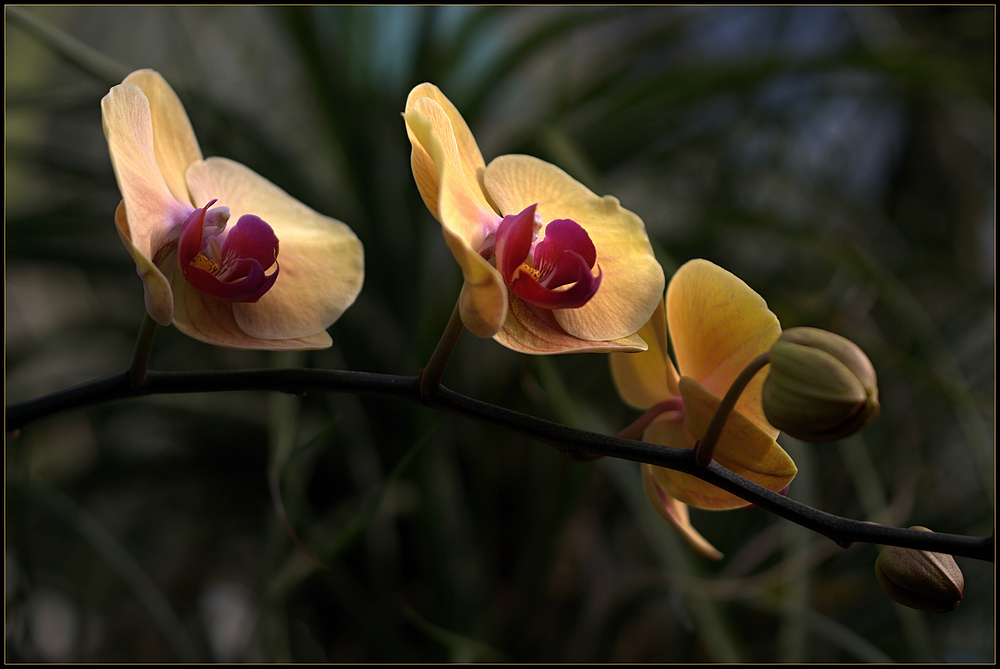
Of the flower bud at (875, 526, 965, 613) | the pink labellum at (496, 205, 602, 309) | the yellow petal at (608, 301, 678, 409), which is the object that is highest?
the pink labellum at (496, 205, 602, 309)

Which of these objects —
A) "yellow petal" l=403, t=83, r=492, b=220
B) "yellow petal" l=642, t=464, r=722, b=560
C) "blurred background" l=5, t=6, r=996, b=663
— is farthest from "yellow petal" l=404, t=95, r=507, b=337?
"blurred background" l=5, t=6, r=996, b=663

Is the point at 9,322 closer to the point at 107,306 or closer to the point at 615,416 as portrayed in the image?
the point at 107,306

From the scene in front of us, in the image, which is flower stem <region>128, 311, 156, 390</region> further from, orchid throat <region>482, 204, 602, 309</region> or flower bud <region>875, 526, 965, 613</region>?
flower bud <region>875, 526, 965, 613</region>

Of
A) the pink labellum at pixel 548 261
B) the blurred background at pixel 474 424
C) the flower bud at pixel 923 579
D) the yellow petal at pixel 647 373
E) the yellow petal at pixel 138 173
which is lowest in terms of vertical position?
the blurred background at pixel 474 424

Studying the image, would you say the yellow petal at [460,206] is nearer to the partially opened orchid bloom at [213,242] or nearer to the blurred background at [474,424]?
the partially opened orchid bloom at [213,242]

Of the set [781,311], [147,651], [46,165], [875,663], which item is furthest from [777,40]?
[147,651]

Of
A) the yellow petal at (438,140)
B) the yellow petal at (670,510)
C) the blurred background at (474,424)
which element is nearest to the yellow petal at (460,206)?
the yellow petal at (438,140)

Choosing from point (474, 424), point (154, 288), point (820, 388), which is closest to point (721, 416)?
point (820, 388)
